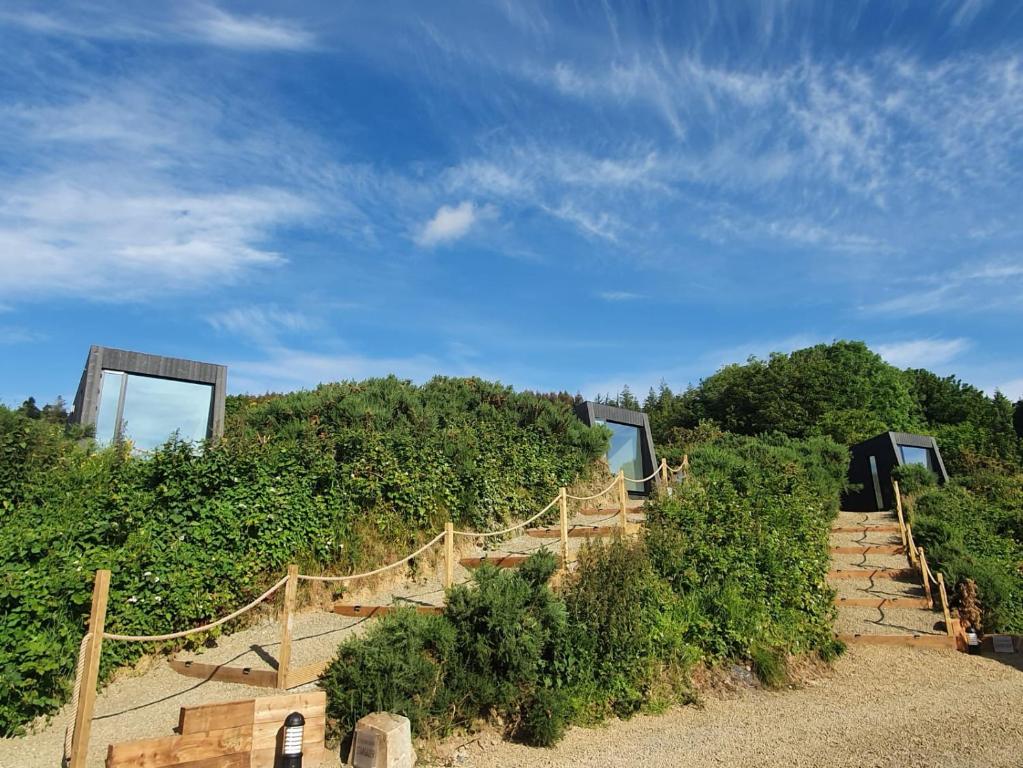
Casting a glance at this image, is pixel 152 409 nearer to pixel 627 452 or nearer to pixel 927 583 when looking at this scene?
pixel 627 452

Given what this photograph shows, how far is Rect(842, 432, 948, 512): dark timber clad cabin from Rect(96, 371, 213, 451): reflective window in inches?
785

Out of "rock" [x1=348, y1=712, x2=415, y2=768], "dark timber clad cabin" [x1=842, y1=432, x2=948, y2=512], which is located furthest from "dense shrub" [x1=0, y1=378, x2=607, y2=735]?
"dark timber clad cabin" [x1=842, y1=432, x2=948, y2=512]

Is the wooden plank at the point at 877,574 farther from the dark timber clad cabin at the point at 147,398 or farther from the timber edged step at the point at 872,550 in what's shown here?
the dark timber clad cabin at the point at 147,398

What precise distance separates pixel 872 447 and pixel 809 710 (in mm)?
18863

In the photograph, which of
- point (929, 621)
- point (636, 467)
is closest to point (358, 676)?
point (929, 621)

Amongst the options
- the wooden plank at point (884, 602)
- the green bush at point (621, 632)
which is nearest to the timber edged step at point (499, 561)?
the green bush at point (621, 632)

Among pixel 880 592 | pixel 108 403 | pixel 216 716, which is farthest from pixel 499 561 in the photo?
pixel 108 403

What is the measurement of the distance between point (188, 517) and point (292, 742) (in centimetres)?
319

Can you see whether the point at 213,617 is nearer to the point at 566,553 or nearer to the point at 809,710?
the point at 566,553

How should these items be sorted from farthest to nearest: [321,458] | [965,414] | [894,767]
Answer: [965,414]
[321,458]
[894,767]

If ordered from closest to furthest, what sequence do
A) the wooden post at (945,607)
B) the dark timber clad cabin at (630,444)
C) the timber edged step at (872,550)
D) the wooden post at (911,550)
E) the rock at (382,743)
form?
the rock at (382,743)
the wooden post at (945,607)
the wooden post at (911,550)
the timber edged step at (872,550)
the dark timber clad cabin at (630,444)

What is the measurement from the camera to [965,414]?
39.1 meters

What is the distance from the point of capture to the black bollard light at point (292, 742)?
5141 millimetres

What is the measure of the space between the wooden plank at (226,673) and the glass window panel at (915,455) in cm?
2238
